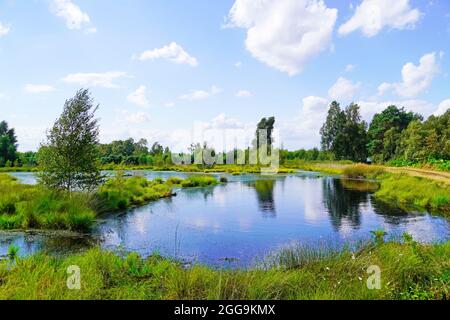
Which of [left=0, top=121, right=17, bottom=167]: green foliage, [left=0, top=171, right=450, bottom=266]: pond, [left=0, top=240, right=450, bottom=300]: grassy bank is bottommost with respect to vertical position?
[left=0, top=171, right=450, bottom=266]: pond

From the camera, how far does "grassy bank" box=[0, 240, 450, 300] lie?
5480mm

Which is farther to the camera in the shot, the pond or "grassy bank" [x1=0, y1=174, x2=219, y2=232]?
"grassy bank" [x1=0, y1=174, x2=219, y2=232]

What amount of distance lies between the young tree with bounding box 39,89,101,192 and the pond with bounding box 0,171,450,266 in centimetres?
272

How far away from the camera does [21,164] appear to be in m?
64.9

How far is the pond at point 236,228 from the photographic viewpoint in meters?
11.1

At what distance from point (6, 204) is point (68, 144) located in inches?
156

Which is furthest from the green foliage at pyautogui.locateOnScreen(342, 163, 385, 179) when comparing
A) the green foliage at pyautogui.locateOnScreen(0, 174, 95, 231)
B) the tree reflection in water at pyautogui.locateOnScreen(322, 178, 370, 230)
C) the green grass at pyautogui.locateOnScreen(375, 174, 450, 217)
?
the green foliage at pyautogui.locateOnScreen(0, 174, 95, 231)

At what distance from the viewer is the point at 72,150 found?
57.2 feet

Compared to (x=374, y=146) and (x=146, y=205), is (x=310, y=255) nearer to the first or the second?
(x=146, y=205)

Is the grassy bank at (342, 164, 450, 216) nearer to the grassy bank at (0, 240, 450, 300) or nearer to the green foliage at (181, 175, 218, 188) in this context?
the grassy bank at (0, 240, 450, 300)

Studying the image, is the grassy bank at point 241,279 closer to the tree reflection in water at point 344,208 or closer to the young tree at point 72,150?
the tree reflection in water at point 344,208
